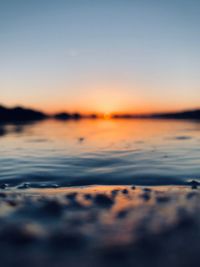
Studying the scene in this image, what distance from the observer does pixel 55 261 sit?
2.42m

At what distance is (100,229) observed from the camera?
122 inches

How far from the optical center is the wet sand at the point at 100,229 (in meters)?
2.46

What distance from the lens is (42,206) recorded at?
12.9 ft

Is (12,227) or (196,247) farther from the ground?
(12,227)

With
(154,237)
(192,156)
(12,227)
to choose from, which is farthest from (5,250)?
(192,156)

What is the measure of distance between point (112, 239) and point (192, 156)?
7696mm

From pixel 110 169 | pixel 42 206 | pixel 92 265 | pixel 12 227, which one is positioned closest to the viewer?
pixel 92 265

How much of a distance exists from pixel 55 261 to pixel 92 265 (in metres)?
0.40

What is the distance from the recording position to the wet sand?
2465 millimetres

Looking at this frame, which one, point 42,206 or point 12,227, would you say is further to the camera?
point 42,206

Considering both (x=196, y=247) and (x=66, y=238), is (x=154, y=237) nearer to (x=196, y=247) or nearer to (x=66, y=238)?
(x=196, y=247)

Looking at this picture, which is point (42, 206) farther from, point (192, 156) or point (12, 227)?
point (192, 156)

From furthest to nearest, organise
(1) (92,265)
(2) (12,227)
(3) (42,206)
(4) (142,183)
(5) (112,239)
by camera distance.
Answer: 1. (4) (142,183)
2. (3) (42,206)
3. (2) (12,227)
4. (5) (112,239)
5. (1) (92,265)

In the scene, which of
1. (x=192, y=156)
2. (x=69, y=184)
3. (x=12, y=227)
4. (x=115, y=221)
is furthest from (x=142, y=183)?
(x=192, y=156)
